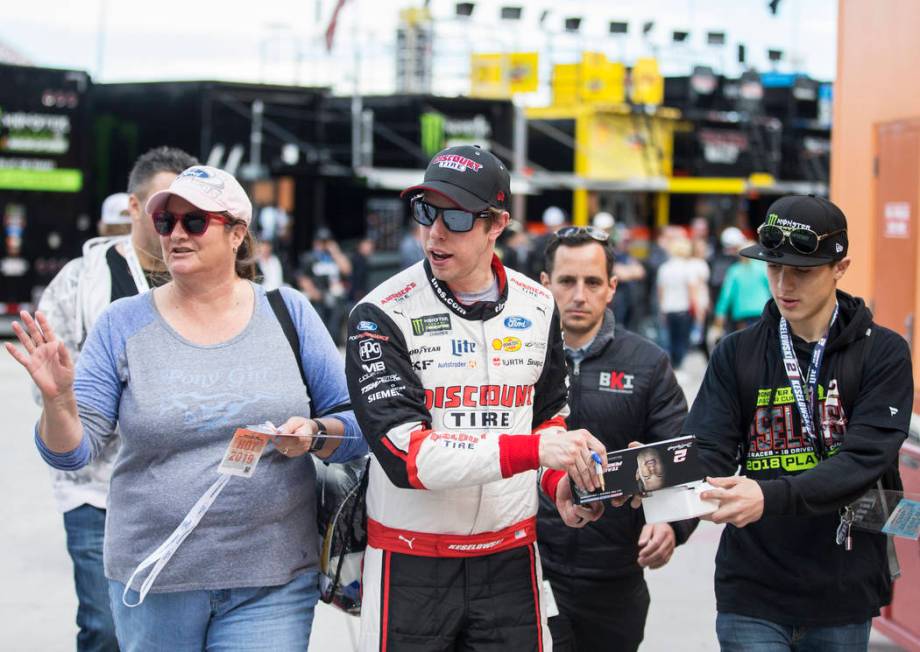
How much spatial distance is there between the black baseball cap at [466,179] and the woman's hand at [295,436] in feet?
2.24

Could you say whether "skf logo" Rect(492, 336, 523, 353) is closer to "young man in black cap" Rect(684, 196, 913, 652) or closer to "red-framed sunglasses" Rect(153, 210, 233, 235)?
"young man in black cap" Rect(684, 196, 913, 652)

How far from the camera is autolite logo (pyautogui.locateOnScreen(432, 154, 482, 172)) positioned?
10.4 ft

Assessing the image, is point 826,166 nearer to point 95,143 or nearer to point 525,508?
point 95,143

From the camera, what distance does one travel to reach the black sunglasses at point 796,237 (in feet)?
11.0

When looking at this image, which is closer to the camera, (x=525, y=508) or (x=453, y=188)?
(x=453, y=188)

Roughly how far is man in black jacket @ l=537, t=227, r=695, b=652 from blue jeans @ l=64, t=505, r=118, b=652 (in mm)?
1562

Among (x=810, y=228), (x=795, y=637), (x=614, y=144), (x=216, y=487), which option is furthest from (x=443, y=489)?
(x=614, y=144)

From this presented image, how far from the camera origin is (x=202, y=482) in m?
3.26

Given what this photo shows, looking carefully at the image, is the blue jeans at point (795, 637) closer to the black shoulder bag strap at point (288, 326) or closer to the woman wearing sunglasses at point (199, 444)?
the woman wearing sunglasses at point (199, 444)

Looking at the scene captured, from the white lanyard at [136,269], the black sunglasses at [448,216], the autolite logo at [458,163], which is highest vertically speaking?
the autolite logo at [458,163]

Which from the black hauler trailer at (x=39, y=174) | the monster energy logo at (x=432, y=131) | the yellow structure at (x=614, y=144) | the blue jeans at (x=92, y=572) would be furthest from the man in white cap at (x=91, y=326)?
the yellow structure at (x=614, y=144)

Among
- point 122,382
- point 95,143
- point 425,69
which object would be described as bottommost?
point 122,382

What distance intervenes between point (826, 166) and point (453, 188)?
27.0 meters

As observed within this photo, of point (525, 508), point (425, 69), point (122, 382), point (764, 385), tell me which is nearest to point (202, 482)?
point (122, 382)
